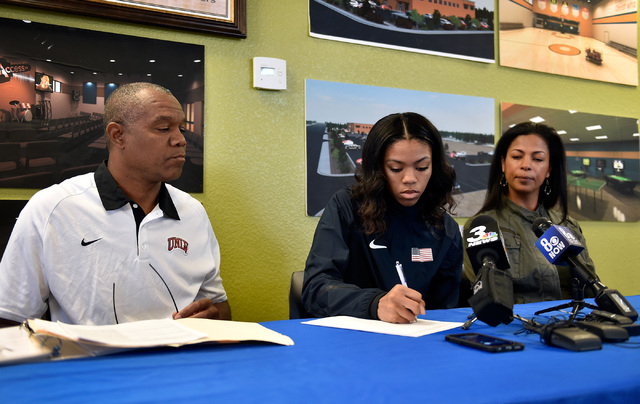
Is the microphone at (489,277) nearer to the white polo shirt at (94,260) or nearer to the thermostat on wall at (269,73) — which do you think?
the white polo shirt at (94,260)

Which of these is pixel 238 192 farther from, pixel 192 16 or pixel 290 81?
pixel 192 16

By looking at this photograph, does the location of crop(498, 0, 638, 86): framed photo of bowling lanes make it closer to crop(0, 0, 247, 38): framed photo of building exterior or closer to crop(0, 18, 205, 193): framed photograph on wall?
crop(0, 0, 247, 38): framed photo of building exterior

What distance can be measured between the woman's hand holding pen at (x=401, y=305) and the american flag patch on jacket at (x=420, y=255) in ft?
1.51

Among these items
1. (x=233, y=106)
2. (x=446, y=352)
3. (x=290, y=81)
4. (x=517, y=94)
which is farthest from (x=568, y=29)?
(x=446, y=352)

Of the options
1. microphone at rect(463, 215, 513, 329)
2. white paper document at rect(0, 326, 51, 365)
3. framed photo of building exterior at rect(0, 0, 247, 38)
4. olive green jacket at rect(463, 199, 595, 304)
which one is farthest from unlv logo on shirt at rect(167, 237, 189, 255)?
olive green jacket at rect(463, 199, 595, 304)

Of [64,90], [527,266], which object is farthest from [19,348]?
[527,266]

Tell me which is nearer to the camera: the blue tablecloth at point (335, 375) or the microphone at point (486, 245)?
the blue tablecloth at point (335, 375)

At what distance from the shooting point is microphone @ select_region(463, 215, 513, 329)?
3.29ft

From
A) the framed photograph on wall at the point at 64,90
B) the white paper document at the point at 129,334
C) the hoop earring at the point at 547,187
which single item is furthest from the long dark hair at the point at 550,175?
the white paper document at the point at 129,334

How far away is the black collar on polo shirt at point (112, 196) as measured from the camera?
150cm

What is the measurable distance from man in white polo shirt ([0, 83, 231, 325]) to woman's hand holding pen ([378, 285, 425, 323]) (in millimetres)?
518

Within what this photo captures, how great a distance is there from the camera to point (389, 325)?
1.14 metres

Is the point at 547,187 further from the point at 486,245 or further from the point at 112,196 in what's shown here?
the point at 112,196

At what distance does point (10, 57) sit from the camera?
6.00ft
